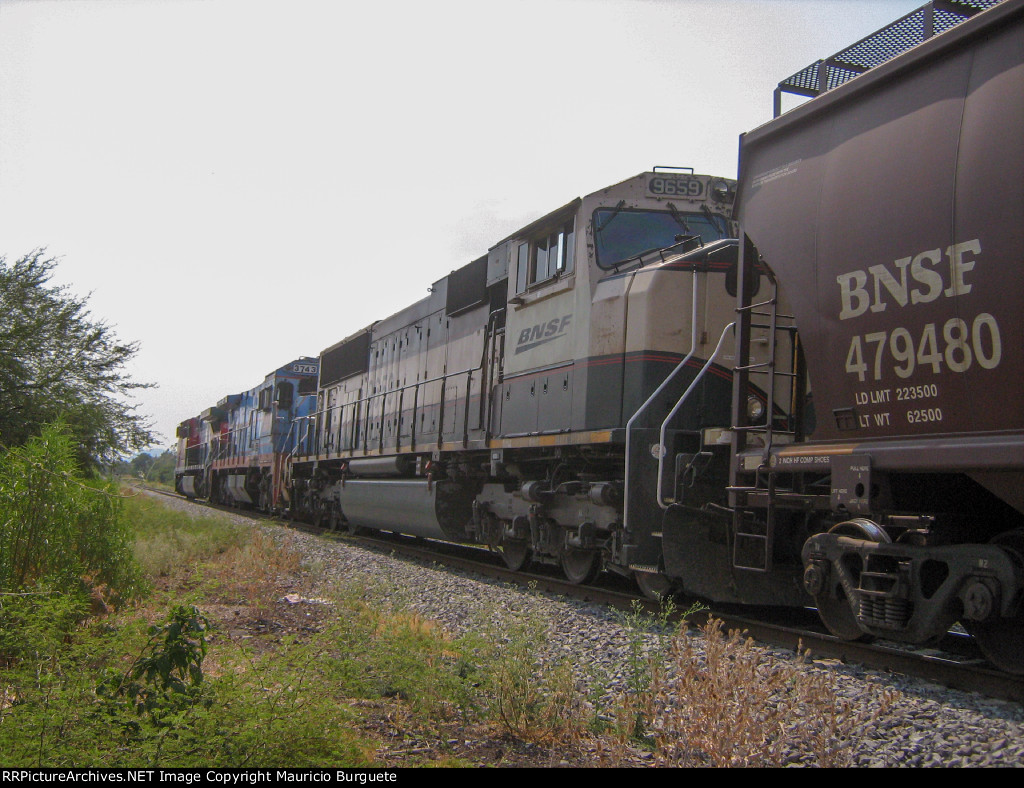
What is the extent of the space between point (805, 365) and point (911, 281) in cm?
156

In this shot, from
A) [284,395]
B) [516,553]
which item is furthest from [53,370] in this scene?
[516,553]

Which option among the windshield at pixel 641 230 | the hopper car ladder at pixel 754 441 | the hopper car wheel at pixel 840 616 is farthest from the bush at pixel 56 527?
the hopper car wheel at pixel 840 616

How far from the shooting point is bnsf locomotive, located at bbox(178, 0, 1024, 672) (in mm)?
4125

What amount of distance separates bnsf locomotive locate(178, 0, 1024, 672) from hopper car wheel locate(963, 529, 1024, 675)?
0.04 ft

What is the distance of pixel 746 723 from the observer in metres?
3.58

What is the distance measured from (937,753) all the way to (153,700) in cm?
331

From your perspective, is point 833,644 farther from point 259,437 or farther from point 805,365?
point 259,437

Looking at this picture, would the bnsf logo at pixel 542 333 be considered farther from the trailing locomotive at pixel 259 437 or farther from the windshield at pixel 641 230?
the trailing locomotive at pixel 259 437

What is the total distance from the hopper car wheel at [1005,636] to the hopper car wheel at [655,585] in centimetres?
280

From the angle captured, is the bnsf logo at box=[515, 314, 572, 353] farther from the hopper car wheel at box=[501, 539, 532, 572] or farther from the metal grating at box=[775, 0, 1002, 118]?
the metal grating at box=[775, 0, 1002, 118]

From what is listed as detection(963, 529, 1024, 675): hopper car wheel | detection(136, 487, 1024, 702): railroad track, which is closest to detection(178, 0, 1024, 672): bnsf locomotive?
detection(963, 529, 1024, 675): hopper car wheel

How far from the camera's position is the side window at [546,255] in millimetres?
8695

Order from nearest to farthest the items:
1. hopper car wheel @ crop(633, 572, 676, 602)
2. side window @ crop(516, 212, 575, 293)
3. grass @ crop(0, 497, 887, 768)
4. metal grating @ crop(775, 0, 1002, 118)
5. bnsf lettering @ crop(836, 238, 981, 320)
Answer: grass @ crop(0, 497, 887, 768) < bnsf lettering @ crop(836, 238, 981, 320) < metal grating @ crop(775, 0, 1002, 118) < hopper car wheel @ crop(633, 572, 676, 602) < side window @ crop(516, 212, 575, 293)

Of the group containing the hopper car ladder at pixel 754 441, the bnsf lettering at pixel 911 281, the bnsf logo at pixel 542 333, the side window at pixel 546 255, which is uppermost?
the side window at pixel 546 255
